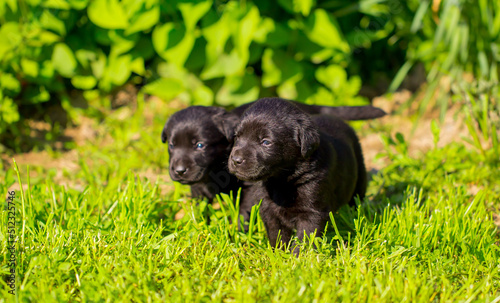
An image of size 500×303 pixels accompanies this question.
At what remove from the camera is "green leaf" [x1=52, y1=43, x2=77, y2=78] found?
461 centimetres

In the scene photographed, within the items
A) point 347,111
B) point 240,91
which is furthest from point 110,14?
point 347,111

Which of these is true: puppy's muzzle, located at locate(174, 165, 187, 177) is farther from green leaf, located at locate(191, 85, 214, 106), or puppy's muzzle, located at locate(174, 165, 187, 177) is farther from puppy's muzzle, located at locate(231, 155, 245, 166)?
green leaf, located at locate(191, 85, 214, 106)

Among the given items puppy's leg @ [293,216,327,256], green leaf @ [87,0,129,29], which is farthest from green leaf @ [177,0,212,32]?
puppy's leg @ [293,216,327,256]

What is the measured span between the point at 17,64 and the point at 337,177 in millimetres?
3402

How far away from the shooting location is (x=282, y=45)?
15.9 ft

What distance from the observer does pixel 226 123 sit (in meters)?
2.96

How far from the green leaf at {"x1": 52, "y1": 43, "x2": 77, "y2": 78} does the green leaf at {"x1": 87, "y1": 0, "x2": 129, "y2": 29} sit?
0.49 meters

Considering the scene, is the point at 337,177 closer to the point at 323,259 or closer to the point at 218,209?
the point at 323,259

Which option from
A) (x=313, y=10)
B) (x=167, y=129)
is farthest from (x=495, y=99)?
(x=167, y=129)

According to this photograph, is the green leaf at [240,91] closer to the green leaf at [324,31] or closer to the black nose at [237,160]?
the green leaf at [324,31]

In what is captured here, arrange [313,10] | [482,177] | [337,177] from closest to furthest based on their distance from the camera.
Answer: [337,177] → [482,177] → [313,10]

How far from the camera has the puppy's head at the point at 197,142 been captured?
2.86m

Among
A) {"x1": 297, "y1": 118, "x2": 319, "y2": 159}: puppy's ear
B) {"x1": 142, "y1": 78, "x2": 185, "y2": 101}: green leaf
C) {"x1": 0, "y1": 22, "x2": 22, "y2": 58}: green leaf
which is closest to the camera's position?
{"x1": 297, "y1": 118, "x2": 319, "y2": 159}: puppy's ear

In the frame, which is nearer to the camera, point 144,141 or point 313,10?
point 144,141
